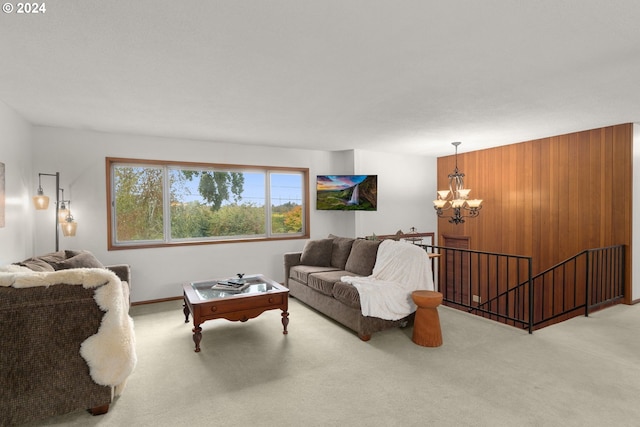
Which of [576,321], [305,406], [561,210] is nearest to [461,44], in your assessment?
[305,406]

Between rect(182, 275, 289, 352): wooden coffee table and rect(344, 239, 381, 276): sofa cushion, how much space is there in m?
1.13

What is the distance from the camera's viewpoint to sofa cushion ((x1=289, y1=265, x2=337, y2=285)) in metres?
4.54

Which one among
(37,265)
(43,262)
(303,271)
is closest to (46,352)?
(37,265)

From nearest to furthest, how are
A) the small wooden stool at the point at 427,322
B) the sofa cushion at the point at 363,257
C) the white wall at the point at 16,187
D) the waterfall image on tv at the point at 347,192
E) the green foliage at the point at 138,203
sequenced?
the small wooden stool at the point at 427,322, the white wall at the point at 16,187, the sofa cushion at the point at 363,257, the green foliage at the point at 138,203, the waterfall image on tv at the point at 347,192

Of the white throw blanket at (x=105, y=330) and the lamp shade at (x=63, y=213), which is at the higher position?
the lamp shade at (x=63, y=213)

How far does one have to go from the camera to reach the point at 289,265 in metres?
5.11

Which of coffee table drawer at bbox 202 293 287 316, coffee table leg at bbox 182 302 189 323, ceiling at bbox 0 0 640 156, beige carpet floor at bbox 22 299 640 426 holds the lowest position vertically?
beige carpet floor at bbox 22 299 640 426

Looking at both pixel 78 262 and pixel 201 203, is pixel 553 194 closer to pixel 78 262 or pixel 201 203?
pixel 201 203

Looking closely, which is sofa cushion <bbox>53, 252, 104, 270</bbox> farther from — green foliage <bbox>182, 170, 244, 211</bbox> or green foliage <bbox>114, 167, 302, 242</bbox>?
green foliage <bbox>182, 170, 244, 211</bbox>

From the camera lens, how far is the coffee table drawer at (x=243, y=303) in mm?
3229

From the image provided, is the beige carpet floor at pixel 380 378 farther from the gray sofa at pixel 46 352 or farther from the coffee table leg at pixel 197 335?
the gray sofa at pixel 46 352

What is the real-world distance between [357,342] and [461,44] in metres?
2.71

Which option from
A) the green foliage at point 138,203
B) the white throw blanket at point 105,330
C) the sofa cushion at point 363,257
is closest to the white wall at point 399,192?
the sofa cushion at point 363,257

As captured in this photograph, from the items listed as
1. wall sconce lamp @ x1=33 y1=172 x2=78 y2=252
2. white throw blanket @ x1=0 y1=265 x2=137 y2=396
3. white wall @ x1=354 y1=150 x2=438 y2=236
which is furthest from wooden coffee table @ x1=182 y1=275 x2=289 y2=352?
white wall @ x1=354 y1=150 x2=438 y2=236
